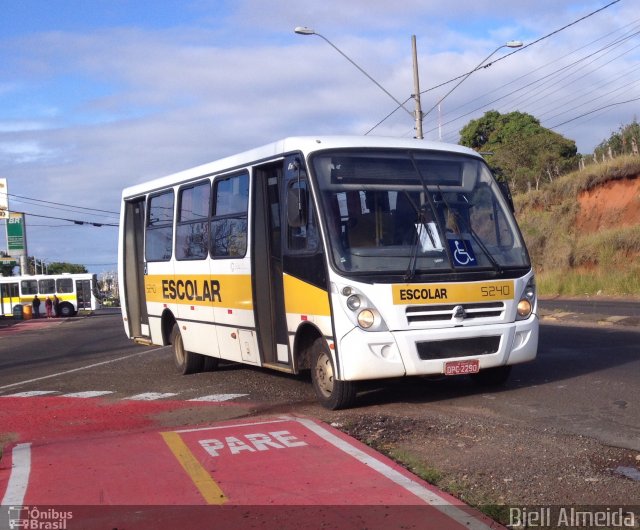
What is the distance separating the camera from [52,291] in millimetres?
56031

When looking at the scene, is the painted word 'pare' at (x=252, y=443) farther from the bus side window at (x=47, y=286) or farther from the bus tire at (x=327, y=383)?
the bus side window at (x=47, y=286)

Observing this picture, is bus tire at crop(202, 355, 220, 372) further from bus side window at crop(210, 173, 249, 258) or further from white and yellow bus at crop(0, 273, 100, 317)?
white and yellow bus at crop(0, 273, 100, 317)

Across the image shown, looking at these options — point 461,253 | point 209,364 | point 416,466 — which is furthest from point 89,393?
point 416,466

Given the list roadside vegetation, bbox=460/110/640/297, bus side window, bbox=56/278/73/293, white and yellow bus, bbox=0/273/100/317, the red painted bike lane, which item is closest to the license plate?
the red painted bike lane

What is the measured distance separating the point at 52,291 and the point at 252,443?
168 ft

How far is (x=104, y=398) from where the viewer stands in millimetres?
11422

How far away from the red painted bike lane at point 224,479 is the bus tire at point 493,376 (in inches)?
103

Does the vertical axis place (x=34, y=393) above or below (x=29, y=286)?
below

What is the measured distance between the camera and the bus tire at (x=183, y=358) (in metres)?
13.5

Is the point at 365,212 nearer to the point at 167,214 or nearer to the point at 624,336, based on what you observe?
the point at 167,214

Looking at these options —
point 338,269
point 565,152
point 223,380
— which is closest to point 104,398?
point 223,380

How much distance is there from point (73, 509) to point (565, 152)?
5835cm

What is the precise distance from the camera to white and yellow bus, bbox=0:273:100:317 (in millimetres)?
56062

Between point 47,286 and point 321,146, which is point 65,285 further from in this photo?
point 321,146
